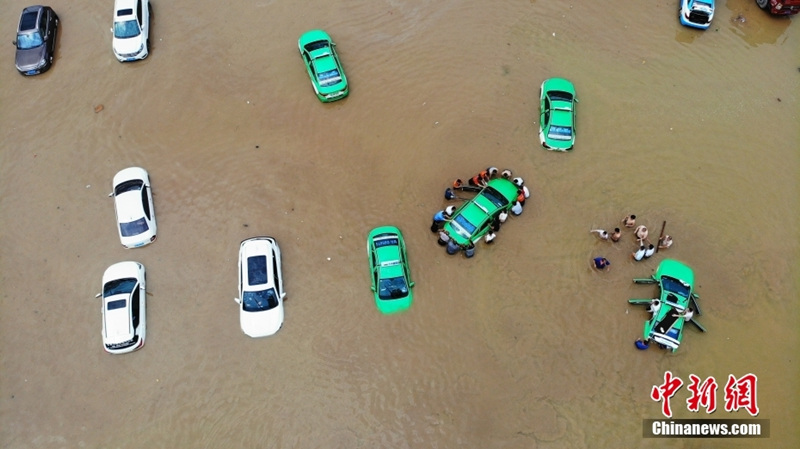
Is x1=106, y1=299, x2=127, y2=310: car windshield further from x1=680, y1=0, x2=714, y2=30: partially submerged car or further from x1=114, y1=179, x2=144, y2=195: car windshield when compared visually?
Answer: x1=680, y1=0, x2=714, y2=30: partially submerged car

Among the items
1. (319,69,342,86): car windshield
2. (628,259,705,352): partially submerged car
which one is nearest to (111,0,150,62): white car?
(319,69,342,86): car windshield

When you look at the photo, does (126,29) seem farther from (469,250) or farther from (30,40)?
(469,250)

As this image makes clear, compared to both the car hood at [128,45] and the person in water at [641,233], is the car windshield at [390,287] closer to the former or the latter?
the person in water at [641,233]

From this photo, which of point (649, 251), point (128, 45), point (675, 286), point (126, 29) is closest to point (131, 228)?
point (128, 45)

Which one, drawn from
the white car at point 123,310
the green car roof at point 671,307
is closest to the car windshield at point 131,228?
the white car at point 123,310

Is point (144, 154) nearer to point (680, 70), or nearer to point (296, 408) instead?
point (296, 408)

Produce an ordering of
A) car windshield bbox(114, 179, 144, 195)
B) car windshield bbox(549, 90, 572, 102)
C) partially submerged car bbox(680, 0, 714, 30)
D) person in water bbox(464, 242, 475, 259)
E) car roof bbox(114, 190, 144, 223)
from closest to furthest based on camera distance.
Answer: person in water bbox(464, 242, 475, 259), car roof bbox(114, 190, 144, 223), car windshield bbox(114, 179, 144, 195), car windshield bbox(549, 90, 572, 102), partially submerged car bbox(680, 0, 714, 30)
